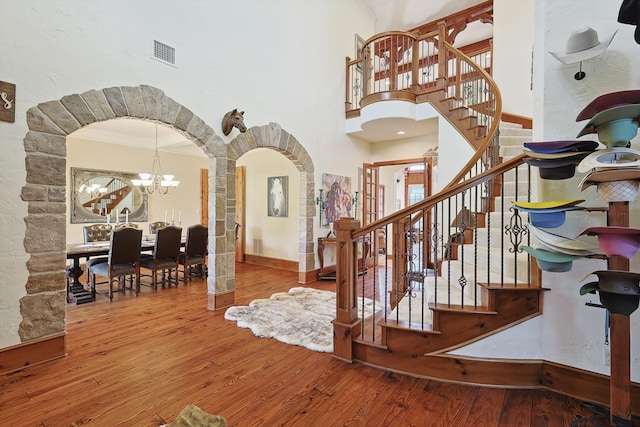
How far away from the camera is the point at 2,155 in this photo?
2256 millimetres

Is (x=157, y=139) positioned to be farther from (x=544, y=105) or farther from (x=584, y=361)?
(x=584, y=361)

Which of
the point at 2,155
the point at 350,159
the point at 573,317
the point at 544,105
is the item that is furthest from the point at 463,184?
the point at 350,159

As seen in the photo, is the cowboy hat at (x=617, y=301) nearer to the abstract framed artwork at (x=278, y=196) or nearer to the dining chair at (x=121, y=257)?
the dining chair at (x=121, y=257)

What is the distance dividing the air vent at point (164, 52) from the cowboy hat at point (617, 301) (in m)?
4.14

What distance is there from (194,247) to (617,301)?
498 centimetres

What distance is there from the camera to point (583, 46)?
5.87ft

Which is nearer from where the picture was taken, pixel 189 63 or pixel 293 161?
pixel 189 63

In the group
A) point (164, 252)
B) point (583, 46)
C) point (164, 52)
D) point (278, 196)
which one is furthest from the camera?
point (278, 196)

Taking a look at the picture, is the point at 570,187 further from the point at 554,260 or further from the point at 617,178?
the point at 554,260

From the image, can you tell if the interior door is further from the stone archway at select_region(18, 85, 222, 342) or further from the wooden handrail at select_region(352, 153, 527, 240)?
the stone archway at select_region(18, 85, 222, 342)

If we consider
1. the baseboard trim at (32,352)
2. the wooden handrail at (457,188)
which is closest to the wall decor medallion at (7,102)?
the baseboard trim at (32,352)

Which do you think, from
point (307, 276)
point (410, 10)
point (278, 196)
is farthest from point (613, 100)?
point (410, 10)

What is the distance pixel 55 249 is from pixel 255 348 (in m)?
1.92

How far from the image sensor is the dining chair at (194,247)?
4.81m
